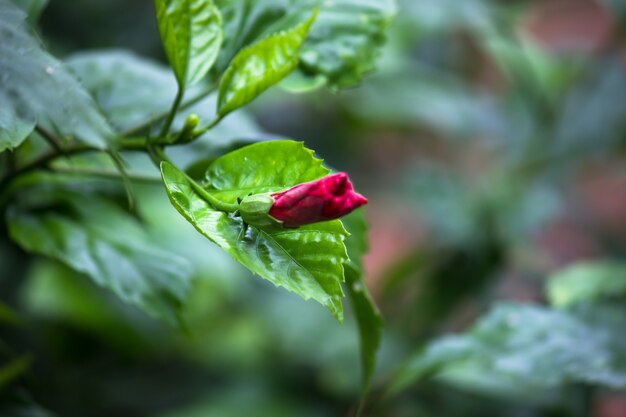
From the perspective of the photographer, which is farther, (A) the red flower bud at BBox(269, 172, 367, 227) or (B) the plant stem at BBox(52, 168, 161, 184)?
(B) the plant stem at BBox(52, 168, 161, 184)

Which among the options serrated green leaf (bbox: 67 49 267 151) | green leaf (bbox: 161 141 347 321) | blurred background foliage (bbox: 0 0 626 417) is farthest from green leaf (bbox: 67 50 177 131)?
blurred background foliage (bbox: 0 0 626 417)

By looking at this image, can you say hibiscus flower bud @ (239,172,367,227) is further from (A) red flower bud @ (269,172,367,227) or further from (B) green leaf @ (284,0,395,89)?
(B) green leaf @ (284,0,395,89)

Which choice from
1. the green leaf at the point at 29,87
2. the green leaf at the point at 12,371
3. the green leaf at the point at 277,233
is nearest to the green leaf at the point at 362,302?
the green leaf at the point at 277,233

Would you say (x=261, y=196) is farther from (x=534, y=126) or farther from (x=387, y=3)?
(x=534, y=126)

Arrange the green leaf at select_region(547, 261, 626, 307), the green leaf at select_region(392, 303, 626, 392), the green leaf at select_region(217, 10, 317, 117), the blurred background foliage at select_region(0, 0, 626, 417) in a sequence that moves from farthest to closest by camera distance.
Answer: the blurred background foliage at select_region(0, 0, 626, 417)
the green leaf at select_region(547, 261, 626, 307)
the green leaf at select_region(392, 303, 626, 392)
the green leaf at select_region(217, 10, 317, 117)

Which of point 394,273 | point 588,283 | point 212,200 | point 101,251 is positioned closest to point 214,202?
point 212,200

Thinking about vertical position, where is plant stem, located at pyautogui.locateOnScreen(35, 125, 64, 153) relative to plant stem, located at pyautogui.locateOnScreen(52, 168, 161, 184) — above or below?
above

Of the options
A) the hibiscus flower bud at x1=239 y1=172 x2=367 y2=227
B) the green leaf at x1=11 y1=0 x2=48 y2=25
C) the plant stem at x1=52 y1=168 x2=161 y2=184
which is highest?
the hibiscus flower bud at x1=239 y1=172 x2=367 y2=227

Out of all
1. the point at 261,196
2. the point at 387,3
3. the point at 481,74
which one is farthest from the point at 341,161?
the point at 261,196

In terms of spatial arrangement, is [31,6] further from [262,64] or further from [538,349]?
[538,349]
